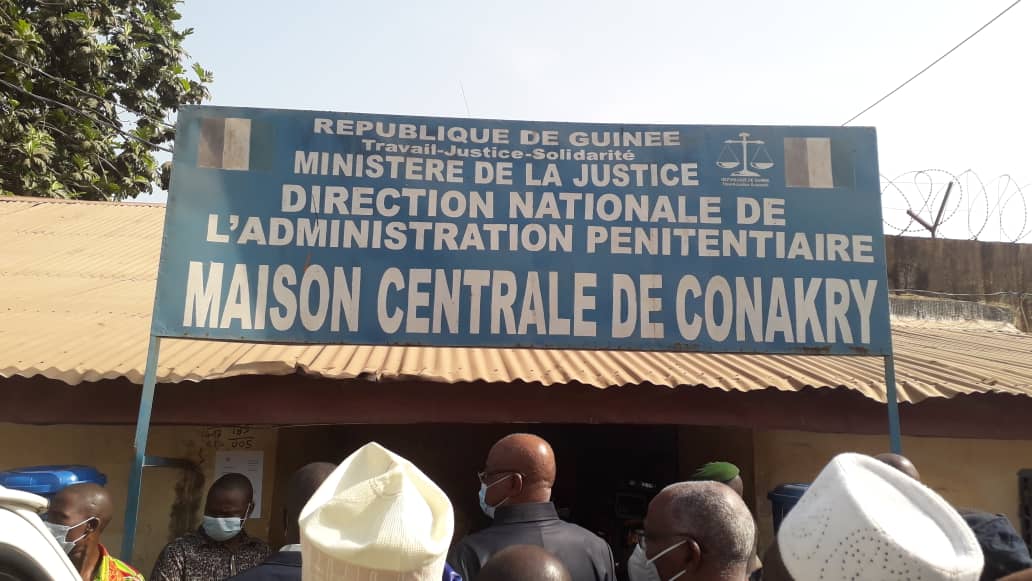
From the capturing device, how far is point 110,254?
6914mm

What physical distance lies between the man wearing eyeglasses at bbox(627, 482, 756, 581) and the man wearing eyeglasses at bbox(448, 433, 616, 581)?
642 mm

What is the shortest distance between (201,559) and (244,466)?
59.4 inches

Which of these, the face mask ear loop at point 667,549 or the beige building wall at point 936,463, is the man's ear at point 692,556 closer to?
the face mask ear loop at point 667,549

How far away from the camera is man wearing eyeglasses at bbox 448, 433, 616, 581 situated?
9.10 ft

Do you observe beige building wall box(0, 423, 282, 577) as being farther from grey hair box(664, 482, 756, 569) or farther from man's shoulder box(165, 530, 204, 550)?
grey hair box(664, 482, 756, 569)

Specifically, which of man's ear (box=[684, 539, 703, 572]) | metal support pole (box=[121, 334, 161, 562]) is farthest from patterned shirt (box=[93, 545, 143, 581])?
man's ear (box=[684, 539, 703, 572])

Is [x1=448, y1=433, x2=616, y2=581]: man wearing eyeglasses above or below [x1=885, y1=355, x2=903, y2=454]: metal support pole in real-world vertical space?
below

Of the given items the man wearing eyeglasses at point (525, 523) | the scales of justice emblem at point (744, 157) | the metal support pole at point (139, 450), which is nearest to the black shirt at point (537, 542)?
the man wearing eyeglasses at point (525, 523)

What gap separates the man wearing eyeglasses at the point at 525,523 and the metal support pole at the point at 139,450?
1820mm

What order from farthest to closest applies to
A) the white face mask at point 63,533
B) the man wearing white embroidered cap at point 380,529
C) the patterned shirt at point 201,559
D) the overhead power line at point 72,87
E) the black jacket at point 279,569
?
the overhead power line at point 72,87 < the patterned shirt at point 201,559 < the white face mask at point 63,533 < the black jacket at point 279,569 < the man wearing white embroidered cap at point 380,529

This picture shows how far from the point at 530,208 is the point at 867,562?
3.01m

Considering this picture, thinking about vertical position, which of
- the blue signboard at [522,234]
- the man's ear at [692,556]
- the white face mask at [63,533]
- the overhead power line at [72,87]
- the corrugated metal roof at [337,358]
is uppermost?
the overhead power line at [72,87]

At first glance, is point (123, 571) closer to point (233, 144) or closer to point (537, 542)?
point (537, 542)

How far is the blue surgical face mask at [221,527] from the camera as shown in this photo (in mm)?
3533
